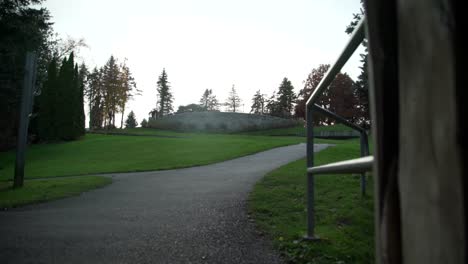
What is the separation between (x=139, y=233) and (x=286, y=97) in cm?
5877

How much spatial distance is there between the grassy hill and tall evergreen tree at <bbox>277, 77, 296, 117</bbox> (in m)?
18.9

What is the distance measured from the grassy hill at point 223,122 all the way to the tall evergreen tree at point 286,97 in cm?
1887

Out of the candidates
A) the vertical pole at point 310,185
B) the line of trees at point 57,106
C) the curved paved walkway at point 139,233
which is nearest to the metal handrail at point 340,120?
the vertical pole at point 310,185

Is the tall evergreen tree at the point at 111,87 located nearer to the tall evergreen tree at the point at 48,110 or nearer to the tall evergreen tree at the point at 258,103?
the tall evergreen tree at the point at 48,110

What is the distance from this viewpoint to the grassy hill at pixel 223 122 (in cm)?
3881

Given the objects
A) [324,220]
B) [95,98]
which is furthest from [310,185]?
[95,98]

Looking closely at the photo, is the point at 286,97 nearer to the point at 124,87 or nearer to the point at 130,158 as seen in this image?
the point at 124,87

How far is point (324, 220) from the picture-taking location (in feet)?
11.4

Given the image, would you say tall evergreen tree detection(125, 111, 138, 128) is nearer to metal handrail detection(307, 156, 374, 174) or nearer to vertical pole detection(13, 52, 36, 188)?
vertical pole detection(13, 52, 36, 188)

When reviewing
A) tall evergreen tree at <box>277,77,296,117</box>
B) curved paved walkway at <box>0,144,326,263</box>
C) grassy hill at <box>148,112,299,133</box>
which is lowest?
curved paved walkway at <box>0,144,326,263</box>

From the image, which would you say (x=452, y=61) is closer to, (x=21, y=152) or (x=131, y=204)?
(x=131, y=204)

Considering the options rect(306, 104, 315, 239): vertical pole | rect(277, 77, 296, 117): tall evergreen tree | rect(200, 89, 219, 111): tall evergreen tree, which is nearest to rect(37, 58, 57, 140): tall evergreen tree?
rect(306, 104, 315, 239): vertical pole

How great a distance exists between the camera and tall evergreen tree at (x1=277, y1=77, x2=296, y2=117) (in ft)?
197

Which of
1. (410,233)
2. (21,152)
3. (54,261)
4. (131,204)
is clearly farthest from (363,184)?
(21,152)
